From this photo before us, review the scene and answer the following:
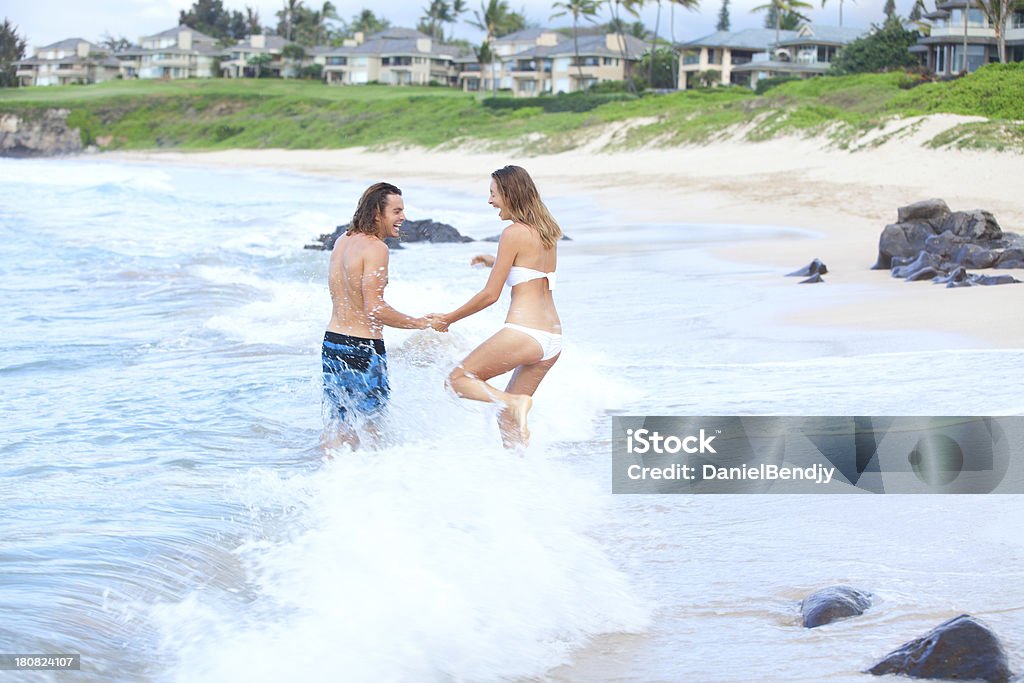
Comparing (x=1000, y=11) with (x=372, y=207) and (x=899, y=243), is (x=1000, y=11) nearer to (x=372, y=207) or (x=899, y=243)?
(x=899, y=243)

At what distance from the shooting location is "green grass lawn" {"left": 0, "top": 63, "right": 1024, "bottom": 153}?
96.0ft

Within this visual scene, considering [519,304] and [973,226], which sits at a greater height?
[973,226]

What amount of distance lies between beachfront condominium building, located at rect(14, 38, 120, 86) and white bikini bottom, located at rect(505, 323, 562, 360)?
424ft

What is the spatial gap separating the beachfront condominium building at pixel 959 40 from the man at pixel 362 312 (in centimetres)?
5128

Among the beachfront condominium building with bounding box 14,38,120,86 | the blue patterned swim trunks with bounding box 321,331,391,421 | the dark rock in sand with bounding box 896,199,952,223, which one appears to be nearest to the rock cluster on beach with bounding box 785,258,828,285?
the dark rock in sand with bounding box 896,199,952,223

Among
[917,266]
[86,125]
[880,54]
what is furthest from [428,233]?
[86,125]

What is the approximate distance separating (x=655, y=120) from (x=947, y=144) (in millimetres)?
17075

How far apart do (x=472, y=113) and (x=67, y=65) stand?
81.5m

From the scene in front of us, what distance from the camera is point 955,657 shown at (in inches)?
127

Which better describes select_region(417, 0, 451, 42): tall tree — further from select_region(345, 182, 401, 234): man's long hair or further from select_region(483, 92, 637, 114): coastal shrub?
select_region(345, 182, 401, 234): man's long hair

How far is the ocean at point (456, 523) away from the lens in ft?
12.2

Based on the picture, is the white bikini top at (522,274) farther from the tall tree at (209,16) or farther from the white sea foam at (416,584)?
the tall tree at (209,16)

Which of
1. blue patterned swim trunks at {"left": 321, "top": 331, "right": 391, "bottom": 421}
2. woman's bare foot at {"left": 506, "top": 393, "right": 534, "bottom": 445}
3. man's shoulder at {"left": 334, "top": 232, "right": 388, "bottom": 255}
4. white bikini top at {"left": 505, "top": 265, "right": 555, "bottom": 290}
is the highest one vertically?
man's shoulder at {"left": 334, "top": 232, "right": 388, "bottom": 255}

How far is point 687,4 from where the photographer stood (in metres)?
69.3
